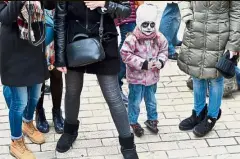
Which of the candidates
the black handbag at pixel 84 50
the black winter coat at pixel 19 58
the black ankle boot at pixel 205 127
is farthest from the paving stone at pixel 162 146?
the black winter coat at pixel 19 58

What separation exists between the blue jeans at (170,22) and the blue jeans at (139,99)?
6.31 ft

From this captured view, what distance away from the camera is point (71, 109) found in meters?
4.05

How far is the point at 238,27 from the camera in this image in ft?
12.9

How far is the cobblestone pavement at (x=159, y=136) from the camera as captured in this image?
413cm

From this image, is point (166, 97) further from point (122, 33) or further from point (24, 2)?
point (24, 2)

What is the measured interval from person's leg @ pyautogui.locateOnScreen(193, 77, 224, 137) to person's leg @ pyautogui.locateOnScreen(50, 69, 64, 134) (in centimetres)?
126

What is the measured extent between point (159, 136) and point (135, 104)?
39 cm

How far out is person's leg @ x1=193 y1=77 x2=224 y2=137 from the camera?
14.1ft

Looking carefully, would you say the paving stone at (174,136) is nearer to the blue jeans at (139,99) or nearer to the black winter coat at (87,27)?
the blue jeans at (139,99)

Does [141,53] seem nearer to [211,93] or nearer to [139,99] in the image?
[139,99]

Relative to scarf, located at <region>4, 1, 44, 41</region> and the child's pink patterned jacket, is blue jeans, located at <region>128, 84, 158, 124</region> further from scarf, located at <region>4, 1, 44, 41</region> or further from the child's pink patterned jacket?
scarf, located at <region>4, 1, 44, 41</region>

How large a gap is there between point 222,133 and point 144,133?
2.40 feet

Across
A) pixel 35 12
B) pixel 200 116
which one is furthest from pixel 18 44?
pixel 200 116

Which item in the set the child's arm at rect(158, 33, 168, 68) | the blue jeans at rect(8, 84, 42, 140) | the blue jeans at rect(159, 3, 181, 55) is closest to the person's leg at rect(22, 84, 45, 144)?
the blue jeans at rect(8, 84, 42, 140)
